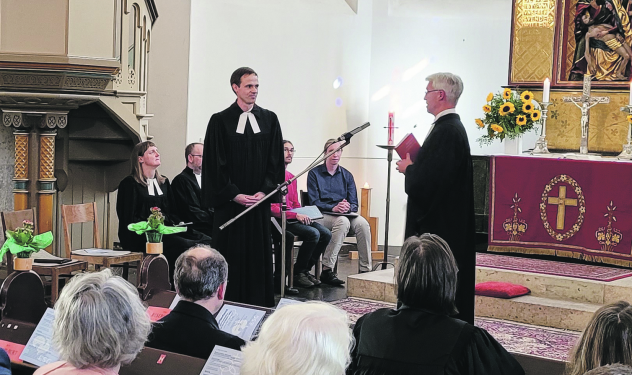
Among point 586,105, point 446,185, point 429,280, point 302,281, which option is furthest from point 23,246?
point 586,105

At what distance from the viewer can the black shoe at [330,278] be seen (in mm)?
7309

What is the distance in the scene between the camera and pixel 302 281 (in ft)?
23.6

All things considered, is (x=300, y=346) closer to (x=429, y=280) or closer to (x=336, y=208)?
(x=429, y=280)

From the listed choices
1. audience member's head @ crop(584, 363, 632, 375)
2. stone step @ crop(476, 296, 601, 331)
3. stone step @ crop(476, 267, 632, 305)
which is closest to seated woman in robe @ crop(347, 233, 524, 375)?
audience member's head @ crop(584, 363, 632, 375)

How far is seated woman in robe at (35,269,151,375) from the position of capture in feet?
6.84

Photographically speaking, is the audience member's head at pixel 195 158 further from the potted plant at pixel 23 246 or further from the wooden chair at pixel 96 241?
the potted plant at pixel 23 246

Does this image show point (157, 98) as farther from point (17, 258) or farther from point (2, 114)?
point (17, 258)

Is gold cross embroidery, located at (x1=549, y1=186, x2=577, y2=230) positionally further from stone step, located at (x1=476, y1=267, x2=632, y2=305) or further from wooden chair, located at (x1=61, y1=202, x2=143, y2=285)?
wooden chair, located at (x1=61, y1=202, x2=143, y2=285)

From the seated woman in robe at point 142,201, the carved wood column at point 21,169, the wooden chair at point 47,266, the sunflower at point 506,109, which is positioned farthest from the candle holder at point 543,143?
the carved wood column at point 21,169

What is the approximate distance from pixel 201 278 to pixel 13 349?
93cm

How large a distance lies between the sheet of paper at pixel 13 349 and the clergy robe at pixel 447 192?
2.04 m

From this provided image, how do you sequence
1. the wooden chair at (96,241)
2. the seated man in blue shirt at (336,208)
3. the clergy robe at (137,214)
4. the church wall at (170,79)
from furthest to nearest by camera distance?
the church wall at (170,79)
the seated man in blue shirt at (336,208)
the clergy robe at (137,214)
the wooden chair at (96,241)

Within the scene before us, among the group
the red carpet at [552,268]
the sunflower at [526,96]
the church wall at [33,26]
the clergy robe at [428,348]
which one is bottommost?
the red carpet at [552,268]

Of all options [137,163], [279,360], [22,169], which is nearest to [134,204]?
[137,163]
